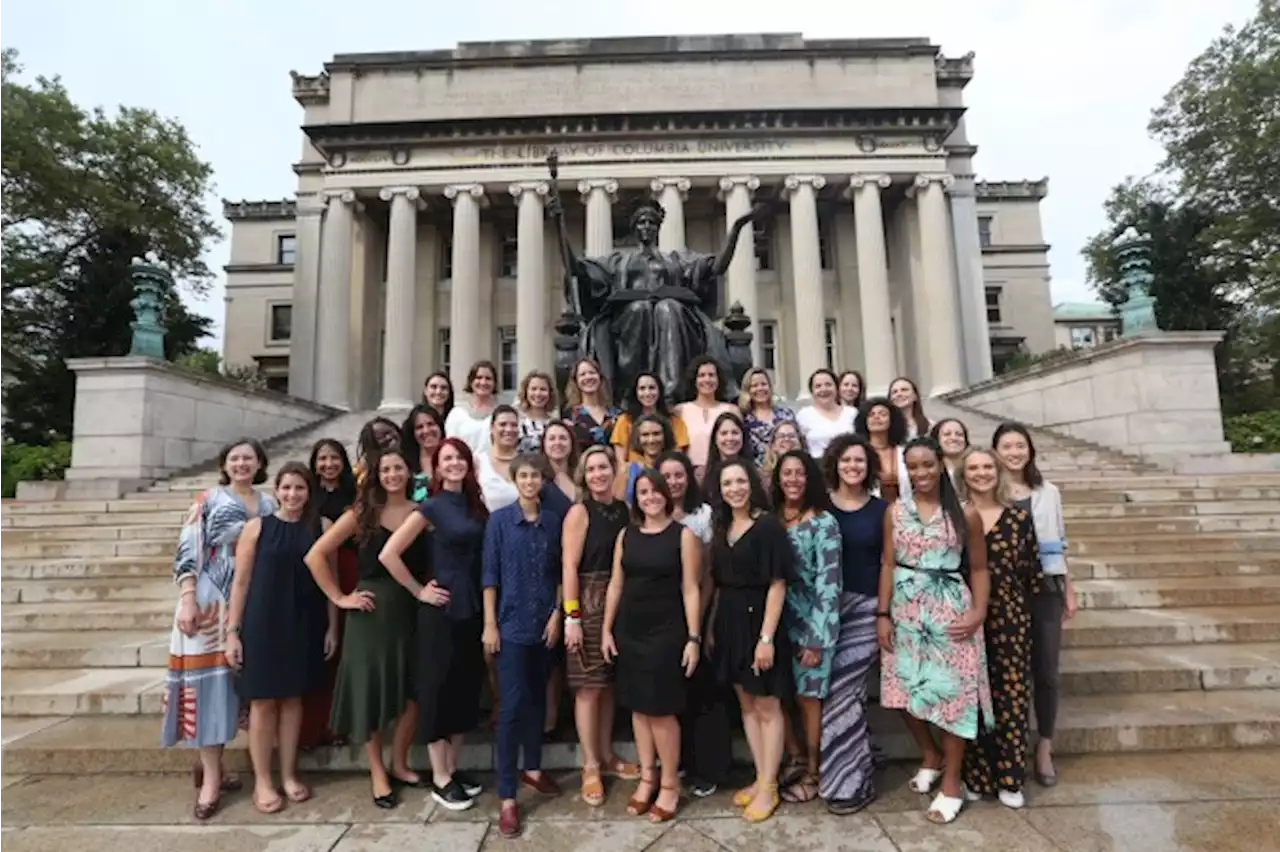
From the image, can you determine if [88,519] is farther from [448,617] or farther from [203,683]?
[448,617]

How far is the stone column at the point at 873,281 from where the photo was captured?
2747 centimetres

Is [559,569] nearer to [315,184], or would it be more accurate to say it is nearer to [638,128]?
[638,128]

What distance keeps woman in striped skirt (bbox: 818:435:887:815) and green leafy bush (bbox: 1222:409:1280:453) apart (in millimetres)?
16403

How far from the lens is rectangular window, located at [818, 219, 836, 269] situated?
31531 mm

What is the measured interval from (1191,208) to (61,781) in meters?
36.2

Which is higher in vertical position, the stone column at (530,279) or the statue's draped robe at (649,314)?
the stone column at (530,279)

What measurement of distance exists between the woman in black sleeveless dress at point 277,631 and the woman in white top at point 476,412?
145 centimetres

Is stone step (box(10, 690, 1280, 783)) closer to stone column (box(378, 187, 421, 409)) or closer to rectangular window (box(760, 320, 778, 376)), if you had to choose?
stone column (box(378, 187, 421, 409))

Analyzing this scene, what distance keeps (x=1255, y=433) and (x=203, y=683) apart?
20.8 metres

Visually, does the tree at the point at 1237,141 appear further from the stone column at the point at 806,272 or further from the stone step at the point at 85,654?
the stone step at the point at 85,654

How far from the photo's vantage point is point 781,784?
12.6 ft

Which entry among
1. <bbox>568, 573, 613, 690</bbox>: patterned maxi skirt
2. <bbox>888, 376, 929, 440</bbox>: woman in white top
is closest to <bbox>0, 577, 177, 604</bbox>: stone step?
<bbox>568, 573, 613, 690</bbox>: patterned maxi skirt

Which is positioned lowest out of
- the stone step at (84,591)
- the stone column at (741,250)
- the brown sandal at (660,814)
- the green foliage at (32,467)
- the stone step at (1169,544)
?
the brown sandal at (660,814)

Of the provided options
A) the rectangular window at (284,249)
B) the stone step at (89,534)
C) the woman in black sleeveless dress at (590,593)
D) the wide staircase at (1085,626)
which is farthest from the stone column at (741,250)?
the rectangular window at (284,249)
